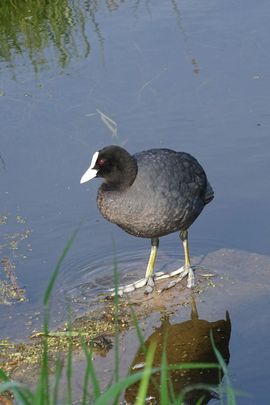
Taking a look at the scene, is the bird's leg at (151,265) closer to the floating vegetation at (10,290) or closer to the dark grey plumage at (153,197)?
the dark grey plumage at (153,197)

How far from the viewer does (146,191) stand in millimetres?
4828

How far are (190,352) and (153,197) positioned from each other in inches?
30.8

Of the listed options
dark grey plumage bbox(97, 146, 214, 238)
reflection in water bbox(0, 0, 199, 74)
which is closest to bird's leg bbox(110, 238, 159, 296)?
dark grey plumage bbox(97, 146, 214, 238)

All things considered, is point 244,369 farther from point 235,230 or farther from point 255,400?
point 235,230

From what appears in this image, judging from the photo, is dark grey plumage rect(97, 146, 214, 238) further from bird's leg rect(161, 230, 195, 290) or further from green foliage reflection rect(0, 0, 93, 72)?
green foliage reflection rect(0, 0, 93, 72)

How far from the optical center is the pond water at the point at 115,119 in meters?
5.30

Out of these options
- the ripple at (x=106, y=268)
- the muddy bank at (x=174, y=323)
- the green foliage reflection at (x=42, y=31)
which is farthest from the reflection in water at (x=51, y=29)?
the muddy bank at (x=174, y=323)

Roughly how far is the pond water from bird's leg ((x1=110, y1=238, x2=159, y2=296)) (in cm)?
10

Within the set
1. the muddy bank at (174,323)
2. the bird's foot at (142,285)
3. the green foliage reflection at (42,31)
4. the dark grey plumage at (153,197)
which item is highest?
the dark grey plumage at (153,197)

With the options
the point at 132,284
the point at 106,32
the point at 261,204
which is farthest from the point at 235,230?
the point at 106,32

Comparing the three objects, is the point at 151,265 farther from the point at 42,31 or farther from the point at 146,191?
the point at 42,31

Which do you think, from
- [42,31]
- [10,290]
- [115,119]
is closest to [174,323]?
[10,290]

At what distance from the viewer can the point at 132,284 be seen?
509cm

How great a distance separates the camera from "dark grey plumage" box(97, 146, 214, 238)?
15.8 feet
